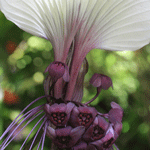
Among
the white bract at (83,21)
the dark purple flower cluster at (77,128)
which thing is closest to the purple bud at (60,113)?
the dark purple flower cluster at (77,128)

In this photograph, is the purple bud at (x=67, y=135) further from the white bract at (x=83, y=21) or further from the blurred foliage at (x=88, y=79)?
the blurred foliage at (x=88, y=79)

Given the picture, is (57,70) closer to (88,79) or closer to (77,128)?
(77,128)

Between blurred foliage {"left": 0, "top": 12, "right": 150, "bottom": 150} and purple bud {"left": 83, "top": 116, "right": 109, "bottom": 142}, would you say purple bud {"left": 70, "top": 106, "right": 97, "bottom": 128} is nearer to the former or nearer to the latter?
purple bud {"left": 83, "top": 116, "right": 109, "bottom": 142}

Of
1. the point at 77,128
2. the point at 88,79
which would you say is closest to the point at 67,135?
the point at 77,128


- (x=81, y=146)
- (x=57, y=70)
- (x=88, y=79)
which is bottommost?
(x=88, y=79)

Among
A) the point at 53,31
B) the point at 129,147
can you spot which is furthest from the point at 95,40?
the point at 129,147

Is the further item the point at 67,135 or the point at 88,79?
the point at 88,79

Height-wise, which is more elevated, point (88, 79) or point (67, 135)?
point (67, 135)
